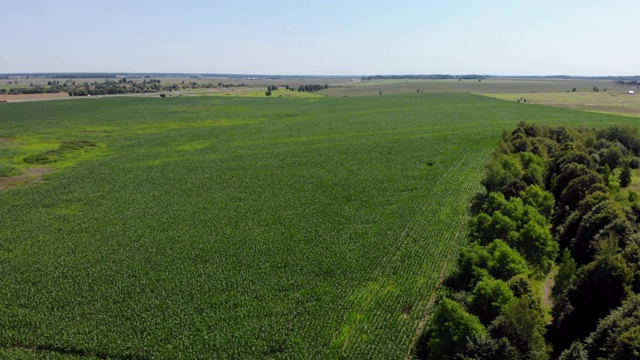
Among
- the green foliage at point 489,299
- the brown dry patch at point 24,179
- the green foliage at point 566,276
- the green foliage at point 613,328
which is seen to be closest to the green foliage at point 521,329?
the green foliage at point 489,299

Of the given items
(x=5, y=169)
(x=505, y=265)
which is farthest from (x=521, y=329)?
(x=5, y=169)

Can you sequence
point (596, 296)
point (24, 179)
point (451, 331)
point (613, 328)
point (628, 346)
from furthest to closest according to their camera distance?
point (24, 179) → point (596, 296) → point (451, 331) → point (613, 328) → point (628, 346)

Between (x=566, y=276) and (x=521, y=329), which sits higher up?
(x=521, y=329)

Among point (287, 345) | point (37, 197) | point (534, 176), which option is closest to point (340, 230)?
point (287, 345)

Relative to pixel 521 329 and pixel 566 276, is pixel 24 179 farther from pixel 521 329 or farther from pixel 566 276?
→ pixel 566 276

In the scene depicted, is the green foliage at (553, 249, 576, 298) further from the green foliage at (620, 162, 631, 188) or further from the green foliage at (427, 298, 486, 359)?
the green foliage at (620, 162, 631, 188)

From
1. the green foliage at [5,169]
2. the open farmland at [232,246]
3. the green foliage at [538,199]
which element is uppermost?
the green foliage at [538,199]

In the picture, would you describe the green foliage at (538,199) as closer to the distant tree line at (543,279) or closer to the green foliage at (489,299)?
the distant tree line at (543,279)
